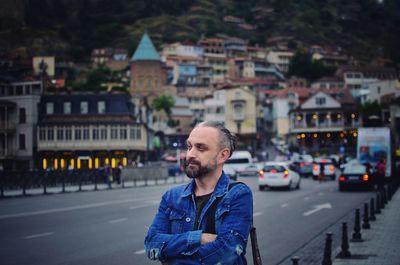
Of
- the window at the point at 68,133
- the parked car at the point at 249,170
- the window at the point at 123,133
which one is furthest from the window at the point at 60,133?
the parked car at the point at 249,170

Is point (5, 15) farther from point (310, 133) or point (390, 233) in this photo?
point (310, 133)

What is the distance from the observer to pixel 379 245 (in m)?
12.9

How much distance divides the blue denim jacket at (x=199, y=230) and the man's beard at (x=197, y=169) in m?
0.14

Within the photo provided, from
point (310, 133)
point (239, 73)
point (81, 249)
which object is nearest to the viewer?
point (81, 249)

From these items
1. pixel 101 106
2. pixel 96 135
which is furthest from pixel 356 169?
pixel 101 106

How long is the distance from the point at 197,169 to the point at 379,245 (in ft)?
31.5

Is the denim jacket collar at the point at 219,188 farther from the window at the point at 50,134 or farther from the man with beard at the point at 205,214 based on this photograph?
the window at the point at 50,134

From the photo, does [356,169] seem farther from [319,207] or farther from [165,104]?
[165,104]

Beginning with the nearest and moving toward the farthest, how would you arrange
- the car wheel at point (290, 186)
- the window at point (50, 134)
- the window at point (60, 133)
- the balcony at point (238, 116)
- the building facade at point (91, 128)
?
1. the car wheel at point (290, 186)
2. the window at point (50, 134)
3. the window at point (60, 133)
4. the building facade at point (91, 128)
5. the balcony at point (238, 116)

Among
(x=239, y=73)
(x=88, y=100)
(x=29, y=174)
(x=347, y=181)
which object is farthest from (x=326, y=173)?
(x=239, y=73)

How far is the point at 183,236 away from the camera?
4258mm

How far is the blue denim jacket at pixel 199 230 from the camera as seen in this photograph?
13.8 feet

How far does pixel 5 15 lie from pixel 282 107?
8730cm

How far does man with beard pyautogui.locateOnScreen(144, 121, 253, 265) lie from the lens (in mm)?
4223
